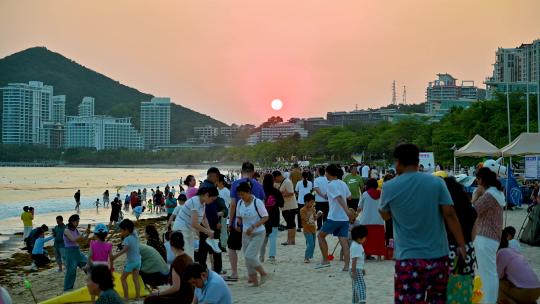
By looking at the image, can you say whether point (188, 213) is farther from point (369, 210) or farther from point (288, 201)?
point (288, 201)

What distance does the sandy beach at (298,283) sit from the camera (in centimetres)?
798

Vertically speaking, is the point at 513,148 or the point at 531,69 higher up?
the point at 531,69

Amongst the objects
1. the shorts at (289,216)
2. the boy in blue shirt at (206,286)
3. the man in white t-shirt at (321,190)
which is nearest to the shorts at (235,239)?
the boy in blue shirt at (206,286)

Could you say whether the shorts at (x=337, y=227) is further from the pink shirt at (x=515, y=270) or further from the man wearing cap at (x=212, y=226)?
the pink shirt at (x=515, y=270)

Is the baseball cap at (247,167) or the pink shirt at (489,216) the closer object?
the pink shirt at (489,216)

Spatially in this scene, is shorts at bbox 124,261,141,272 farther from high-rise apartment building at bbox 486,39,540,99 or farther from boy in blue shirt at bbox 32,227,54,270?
high-rise apartment building at bbox 486,39,540,99

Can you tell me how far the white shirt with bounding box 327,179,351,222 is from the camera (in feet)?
30.5

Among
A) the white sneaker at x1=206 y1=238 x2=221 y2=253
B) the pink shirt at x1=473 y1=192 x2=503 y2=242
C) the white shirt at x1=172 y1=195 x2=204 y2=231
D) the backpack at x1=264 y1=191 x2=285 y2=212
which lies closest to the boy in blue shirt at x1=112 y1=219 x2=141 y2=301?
the white shirt at x1=172 y1=195 x2=204 y2=231

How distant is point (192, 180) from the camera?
11320mm

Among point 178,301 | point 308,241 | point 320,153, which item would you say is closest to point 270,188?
point 308,241

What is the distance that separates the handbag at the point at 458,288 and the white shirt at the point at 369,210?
513cm

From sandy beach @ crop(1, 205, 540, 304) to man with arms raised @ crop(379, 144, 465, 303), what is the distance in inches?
128

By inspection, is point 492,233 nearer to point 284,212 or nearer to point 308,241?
point 308,241

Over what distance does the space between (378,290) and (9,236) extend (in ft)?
62.8
